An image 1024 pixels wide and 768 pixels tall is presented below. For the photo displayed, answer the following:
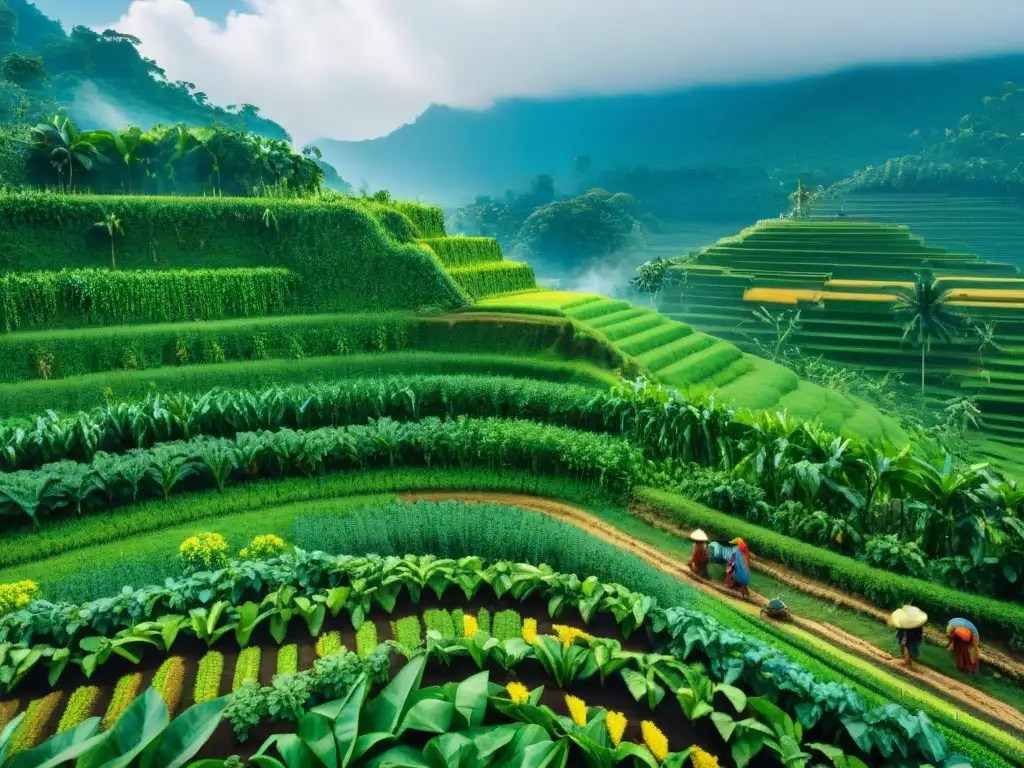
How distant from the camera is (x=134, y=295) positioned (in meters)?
16.7

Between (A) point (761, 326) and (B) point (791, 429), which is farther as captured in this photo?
(A) point (761, 326)

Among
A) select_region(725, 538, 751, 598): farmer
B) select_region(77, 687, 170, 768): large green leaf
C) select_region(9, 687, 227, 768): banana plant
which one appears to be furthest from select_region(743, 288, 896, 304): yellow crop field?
select_region(77, 687, 170, 768): large green leaf

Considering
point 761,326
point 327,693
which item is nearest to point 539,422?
point 327,693

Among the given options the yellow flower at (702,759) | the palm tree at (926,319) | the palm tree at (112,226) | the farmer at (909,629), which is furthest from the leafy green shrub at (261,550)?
the palm tree at (926,319)

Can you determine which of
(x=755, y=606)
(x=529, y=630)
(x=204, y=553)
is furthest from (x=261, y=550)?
(x=755, y=606)

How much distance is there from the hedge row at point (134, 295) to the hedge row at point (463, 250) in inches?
246

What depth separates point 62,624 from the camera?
5.96 meters

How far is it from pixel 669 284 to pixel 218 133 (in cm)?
2171

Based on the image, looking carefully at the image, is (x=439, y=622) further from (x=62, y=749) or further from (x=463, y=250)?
(x=463, y=250)

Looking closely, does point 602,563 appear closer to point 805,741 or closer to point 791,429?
point 805,741

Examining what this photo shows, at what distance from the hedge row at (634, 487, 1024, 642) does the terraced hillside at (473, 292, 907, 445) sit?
7681 millimetres

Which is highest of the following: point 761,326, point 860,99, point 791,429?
point 860,99

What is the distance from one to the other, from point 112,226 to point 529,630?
1660cm

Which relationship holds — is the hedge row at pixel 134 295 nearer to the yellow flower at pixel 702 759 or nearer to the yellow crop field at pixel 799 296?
the yellow flower at pixel 702 759
